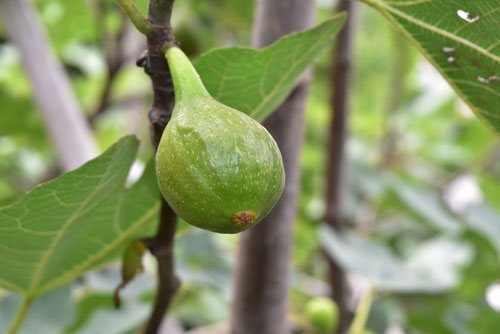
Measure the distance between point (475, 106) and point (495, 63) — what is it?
0.16 feet

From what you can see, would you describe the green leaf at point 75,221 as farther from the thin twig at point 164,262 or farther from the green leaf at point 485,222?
the green leaf at point 485,222

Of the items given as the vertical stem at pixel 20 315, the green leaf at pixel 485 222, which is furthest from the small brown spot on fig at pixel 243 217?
the green leaf at pixel 485 222

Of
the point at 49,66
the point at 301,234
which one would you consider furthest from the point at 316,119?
the point at 49,66

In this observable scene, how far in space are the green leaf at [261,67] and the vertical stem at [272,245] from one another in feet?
0.32

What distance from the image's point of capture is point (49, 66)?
1144mm

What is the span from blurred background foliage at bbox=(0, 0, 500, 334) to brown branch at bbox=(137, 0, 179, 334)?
17 centimetres

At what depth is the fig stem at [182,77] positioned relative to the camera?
465 millimetres

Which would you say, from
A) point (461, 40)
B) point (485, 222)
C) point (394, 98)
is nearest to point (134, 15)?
point (461, 40)

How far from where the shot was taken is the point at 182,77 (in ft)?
1.54

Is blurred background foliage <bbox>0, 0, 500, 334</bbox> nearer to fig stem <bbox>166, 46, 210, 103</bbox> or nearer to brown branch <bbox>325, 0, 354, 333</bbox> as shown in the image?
brown branch <bbox>325, 0, 354, 333</bbox>

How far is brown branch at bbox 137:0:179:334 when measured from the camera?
462 mm

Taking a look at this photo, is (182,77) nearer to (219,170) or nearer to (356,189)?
(219,170)

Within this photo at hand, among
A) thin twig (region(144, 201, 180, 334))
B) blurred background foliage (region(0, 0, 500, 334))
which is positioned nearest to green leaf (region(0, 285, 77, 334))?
blurred background foliage (region(0, 0, 500, 334))

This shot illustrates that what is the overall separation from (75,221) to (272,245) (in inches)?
8.8
